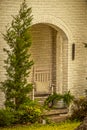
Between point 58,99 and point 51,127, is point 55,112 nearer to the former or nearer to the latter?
point 58,99

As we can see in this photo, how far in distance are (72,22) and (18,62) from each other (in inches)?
141

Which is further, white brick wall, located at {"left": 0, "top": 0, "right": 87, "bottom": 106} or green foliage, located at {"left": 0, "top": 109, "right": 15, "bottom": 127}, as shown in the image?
white brick wall, located at {"left": 0, "top": 0, "right": 87, "bottom": 106}

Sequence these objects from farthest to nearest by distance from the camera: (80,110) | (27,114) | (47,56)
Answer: (47,56)
(80,110)
(27,114)

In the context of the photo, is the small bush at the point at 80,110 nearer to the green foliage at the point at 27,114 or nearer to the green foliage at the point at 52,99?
the green foliage at the point at 27,114

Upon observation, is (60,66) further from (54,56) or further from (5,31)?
(5,31)

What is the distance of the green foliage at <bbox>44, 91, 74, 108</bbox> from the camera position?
1898 cm

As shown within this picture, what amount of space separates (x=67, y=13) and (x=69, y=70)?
80.5 inches

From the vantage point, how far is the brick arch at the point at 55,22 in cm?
1867

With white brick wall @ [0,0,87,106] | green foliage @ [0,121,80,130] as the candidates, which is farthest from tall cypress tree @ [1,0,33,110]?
white brick wall @ [0,0,87,106]

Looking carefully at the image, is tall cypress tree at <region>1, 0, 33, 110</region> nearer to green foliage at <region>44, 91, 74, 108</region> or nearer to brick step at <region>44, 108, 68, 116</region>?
brick step at <region>44, 108, 68, 116</region>

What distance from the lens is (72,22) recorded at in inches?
766

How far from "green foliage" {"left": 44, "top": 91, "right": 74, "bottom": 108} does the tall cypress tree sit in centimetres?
209

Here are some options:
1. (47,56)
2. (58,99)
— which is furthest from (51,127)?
(47,56)

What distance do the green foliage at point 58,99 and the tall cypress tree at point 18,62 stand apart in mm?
2087
